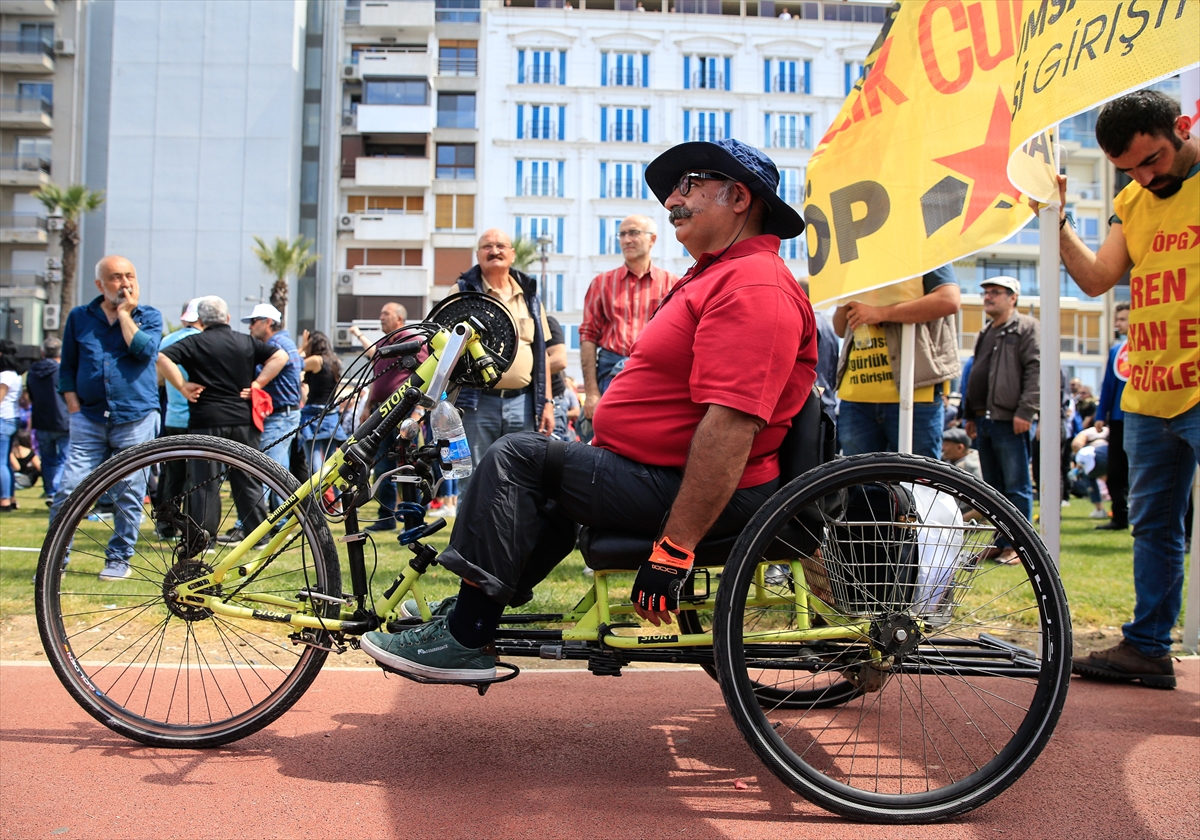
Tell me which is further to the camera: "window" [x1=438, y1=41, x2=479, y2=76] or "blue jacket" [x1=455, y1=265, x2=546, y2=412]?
"window" [x1=438, y1=41, x2=479, y2=76]

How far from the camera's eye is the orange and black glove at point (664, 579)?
9.05ft

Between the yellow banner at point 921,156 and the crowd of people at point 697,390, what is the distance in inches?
16.6

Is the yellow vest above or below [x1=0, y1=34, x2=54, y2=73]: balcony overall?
below

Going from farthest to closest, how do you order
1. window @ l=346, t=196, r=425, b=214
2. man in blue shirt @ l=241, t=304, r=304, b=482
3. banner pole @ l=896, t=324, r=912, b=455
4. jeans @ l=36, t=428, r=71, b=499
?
window @ l=346, t=196, r=425, b=214
jeans @ l=36, t=428, r=71, b=499
man in blue shirt @ l=241, t=304, r=304, b=482
banner pole @ l=896, t=324, r=912, b=455

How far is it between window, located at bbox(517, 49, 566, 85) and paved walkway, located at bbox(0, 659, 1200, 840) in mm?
50517

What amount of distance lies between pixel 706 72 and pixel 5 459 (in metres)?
45.3

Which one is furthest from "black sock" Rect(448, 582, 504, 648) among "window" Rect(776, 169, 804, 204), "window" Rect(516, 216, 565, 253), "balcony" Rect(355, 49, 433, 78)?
"balcony" Rect(355, 49, 433, 78)

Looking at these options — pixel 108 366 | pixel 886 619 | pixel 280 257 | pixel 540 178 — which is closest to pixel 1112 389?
pixel 886 619

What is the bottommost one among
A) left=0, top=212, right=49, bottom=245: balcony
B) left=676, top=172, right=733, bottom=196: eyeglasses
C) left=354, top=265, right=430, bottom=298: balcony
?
left=676, top=172, right=733, bottom=196: eyeglasses

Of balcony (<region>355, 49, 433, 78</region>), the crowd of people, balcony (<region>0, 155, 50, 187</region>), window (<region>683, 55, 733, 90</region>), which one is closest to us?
the crowd of people

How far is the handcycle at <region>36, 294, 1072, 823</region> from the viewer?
9.10 ft

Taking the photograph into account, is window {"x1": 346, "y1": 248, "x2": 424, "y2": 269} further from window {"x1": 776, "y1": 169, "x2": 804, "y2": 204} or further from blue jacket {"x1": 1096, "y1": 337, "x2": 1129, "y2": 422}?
blue jacket {"x1": 1096, "y1": 337, "x2": 1129, "y2": 422}

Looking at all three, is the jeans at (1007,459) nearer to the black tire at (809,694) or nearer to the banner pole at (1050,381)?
the banner pole at (1050,381)

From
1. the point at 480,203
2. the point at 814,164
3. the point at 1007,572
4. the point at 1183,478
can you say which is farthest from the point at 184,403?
the point at 480,203
